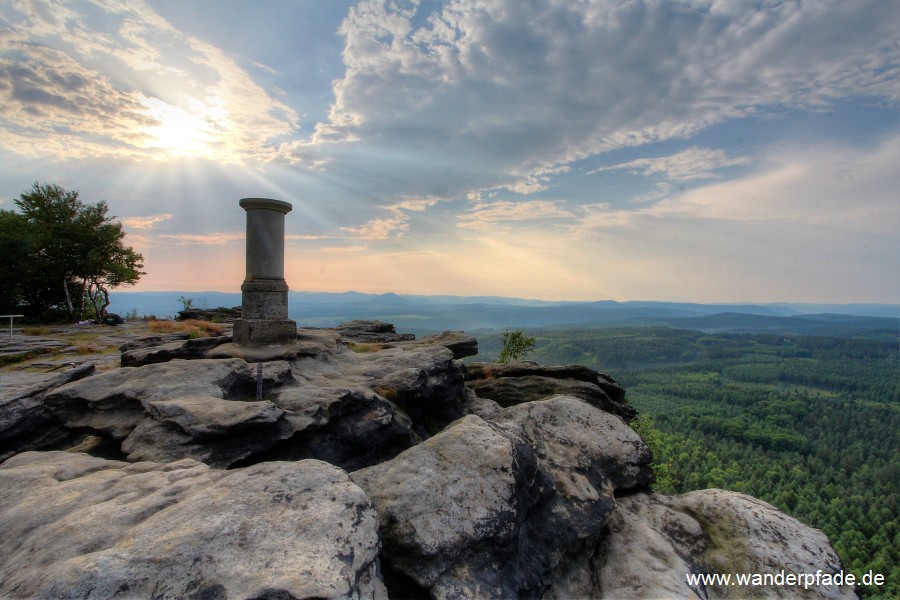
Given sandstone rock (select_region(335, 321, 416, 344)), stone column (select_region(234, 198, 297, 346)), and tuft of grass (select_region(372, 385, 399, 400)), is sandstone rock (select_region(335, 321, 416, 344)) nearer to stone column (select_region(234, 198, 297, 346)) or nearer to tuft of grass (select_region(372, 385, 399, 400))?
stone column (select_region(234, 198, 297, 346))

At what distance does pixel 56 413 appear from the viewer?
932cm

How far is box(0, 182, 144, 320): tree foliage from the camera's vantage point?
29.5 metres

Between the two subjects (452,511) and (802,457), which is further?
(802,457)

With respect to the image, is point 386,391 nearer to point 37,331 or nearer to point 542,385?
point 542,385

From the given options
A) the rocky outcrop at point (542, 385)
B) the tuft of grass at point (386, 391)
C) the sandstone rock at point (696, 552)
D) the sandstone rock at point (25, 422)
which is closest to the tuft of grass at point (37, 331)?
the sandstone rock at point (25, 422)

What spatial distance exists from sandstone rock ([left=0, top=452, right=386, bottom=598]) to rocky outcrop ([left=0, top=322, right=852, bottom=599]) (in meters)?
0.02

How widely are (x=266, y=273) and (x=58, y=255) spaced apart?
28.7 metres

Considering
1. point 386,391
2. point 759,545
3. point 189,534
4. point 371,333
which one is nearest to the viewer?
point 189,534

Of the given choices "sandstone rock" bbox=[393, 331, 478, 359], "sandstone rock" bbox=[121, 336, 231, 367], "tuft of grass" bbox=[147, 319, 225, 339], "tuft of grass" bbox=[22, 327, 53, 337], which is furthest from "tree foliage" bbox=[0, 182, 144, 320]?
"sandstone rock" bbox=[393, 331, 478, 359]

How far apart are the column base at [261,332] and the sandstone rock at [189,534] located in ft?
24.3

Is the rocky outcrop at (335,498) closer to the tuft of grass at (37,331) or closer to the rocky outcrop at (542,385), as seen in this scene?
the rocky outcrop at (542,385)

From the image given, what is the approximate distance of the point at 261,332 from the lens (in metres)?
14.2

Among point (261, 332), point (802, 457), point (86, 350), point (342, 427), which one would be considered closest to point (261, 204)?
point (261, 332)

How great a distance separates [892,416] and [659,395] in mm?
96767
